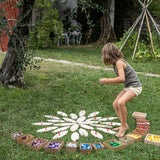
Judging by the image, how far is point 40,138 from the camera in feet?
11.0

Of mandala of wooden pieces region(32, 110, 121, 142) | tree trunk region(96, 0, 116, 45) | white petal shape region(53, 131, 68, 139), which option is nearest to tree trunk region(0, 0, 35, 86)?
mandala of wooden pieces region(32, 110, 121, 142)

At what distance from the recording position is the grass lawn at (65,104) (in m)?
3.07

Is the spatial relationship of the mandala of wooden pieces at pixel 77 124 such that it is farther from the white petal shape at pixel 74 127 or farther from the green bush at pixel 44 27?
the green bush at pixel 44 27

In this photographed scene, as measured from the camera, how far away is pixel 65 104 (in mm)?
5023

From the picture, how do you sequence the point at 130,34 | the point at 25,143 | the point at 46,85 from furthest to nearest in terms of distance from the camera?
the point at 130,34 → the point at 46,85 → the point at 25,143

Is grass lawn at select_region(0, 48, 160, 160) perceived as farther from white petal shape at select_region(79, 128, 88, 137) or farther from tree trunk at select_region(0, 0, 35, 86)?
tree trunk at select_region(0, 0, 35, 86)

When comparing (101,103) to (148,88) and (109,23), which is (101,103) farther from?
(109,23)

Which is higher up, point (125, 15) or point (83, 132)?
point (125, 15)

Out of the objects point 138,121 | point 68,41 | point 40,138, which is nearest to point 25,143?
point 40,138

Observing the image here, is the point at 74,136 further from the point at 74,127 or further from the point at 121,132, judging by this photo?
the point at 121,132

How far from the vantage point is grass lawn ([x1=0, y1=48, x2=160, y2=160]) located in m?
3.07

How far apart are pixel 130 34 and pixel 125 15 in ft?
22.5

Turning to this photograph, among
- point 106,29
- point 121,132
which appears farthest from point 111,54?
point 106,29

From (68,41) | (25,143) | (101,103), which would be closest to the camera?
(25,143)
